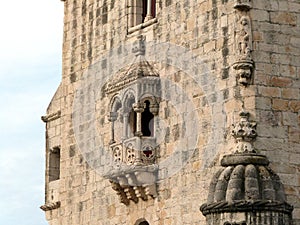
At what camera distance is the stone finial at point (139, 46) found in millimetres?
28531

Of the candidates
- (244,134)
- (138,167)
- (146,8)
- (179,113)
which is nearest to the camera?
(244,134)

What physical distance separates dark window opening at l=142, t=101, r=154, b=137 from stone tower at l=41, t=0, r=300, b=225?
0.09 feet

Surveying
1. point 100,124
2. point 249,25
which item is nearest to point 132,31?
point 100,124

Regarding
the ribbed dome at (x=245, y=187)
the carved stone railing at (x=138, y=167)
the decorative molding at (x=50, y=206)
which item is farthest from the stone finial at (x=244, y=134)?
the decorative molding at (x=50, y=206)

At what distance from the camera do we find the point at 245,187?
24.3 metres

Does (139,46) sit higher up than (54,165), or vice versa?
(139,46)

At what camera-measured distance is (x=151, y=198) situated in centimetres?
2784

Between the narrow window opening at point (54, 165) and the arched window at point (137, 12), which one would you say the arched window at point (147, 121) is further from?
the narrow window opening at point (54, 165)

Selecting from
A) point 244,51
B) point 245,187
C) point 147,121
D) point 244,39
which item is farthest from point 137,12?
point 245,187

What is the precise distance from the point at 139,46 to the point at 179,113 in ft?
7.18

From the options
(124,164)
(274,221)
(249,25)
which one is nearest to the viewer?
(274,221)

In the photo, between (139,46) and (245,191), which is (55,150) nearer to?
(139,46)

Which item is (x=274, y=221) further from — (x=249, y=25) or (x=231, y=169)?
(x=249, y=25)

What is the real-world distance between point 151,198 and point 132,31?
3957 mm
